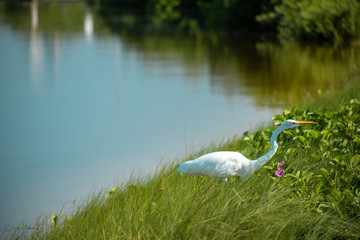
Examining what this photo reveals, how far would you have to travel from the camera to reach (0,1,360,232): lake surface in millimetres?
6715

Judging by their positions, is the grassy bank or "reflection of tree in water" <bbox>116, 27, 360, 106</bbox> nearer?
the grassy bank

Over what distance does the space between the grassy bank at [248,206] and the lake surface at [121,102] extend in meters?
0.92

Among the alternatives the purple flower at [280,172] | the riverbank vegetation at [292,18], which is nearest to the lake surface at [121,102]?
the riverbank vegetation at [292,18]

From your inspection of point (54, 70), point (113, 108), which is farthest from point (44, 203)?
point (54, 70)

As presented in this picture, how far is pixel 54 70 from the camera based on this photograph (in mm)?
15211

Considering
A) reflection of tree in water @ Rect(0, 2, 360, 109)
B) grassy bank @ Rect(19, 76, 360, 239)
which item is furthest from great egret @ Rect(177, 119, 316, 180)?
reflection of tree in water @ Rect(0, 2, 360, 109)

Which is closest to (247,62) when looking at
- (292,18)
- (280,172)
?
(292,18)

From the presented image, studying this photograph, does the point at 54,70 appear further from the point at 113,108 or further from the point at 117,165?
the point at 117,165

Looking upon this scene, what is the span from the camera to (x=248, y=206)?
391 centimetres

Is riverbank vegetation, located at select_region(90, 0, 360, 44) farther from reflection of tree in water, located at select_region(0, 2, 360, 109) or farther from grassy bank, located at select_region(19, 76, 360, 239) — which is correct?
grassy bank, located at select_region(19, 76, 360, 239)

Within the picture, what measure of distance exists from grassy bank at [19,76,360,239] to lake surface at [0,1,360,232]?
0.92 meters

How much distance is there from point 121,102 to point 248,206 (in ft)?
24.7

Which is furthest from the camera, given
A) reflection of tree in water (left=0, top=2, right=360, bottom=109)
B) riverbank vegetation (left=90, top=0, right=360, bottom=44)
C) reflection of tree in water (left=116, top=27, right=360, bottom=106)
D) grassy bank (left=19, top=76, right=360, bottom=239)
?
riverbank vegetation (left=90, top=0, right=360, bottom=44)

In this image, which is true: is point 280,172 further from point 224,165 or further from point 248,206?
point 248,206
